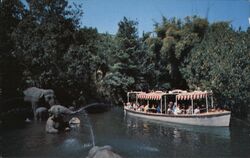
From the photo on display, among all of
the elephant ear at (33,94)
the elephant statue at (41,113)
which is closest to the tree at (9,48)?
the elephant ear at (33,94)

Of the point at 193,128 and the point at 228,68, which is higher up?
the point at 228,68

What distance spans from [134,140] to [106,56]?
45.4ft

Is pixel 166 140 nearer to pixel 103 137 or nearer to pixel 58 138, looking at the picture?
pixel 103 137

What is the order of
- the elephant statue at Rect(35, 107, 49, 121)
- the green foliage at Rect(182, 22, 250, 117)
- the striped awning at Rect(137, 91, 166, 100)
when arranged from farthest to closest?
the striped awning at Rect(137, 91, 166, 100), the green foliage at Rect(182, 22, 250, 117), the elephant statue at Rect(35, 107, 49, 121)

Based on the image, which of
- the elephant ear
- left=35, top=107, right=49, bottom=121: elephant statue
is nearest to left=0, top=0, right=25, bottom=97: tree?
the elephant ear

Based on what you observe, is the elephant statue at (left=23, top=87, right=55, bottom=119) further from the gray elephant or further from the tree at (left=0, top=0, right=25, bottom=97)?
the gray elephant

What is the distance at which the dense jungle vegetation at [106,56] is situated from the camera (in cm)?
1723

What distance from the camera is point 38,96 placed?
678 inches

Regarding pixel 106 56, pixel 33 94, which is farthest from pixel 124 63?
pixel 33 94

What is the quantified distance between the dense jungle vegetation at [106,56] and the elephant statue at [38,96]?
406mm

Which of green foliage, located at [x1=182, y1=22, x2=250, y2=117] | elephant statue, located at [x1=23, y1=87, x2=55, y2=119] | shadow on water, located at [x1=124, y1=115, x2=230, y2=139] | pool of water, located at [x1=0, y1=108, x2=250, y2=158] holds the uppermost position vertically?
green foliage, located at [x1=182, y1=22, x2=250, y2=117]

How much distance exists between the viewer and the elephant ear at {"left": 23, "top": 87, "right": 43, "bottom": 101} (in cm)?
1727

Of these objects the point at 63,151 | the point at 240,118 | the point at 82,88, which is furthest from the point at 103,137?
the point at 240,118

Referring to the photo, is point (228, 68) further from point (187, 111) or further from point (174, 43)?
point (174, 43)
